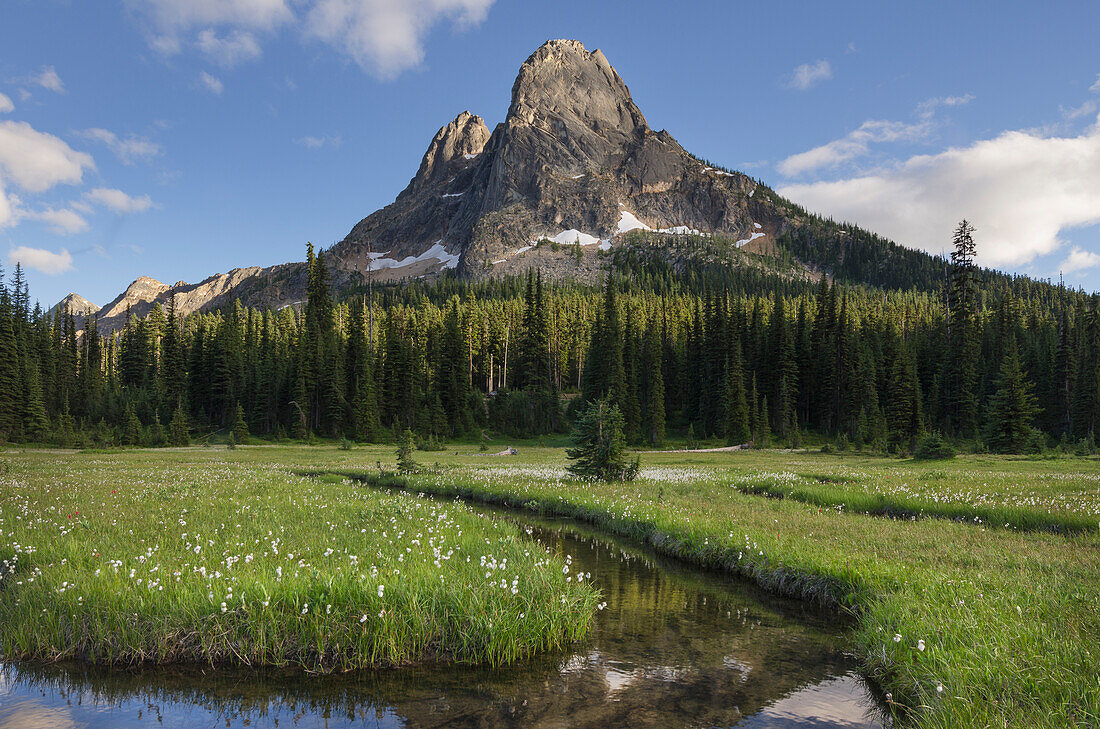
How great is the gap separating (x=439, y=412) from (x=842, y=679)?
2822 inches

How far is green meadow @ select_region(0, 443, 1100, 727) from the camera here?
23.2 feet

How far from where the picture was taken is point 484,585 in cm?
926

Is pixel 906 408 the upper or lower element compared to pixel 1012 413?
upper

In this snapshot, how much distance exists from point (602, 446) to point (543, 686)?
68.1 feet

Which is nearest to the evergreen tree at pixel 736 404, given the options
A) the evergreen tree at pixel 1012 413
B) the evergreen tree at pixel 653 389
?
the evergreen tree at pixel 653 389

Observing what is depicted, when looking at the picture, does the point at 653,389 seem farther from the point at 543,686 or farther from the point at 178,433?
the point at 543,686

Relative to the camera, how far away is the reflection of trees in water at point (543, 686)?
273 inches

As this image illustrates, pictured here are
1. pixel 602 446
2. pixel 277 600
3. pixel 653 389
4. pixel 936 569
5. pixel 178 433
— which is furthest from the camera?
pixel 653 389

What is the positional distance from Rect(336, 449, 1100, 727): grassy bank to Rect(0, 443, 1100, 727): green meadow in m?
0.05

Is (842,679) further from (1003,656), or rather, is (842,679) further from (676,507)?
(676,507)

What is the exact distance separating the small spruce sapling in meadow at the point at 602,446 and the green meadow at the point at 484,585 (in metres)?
9.11

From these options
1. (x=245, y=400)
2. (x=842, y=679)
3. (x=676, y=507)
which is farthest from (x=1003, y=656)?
(x=245, y=400)

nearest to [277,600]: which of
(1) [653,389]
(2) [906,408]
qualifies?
(2) [906,408]

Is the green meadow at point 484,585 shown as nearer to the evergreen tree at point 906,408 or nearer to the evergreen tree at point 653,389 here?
the evergreen tree at point 906,408
